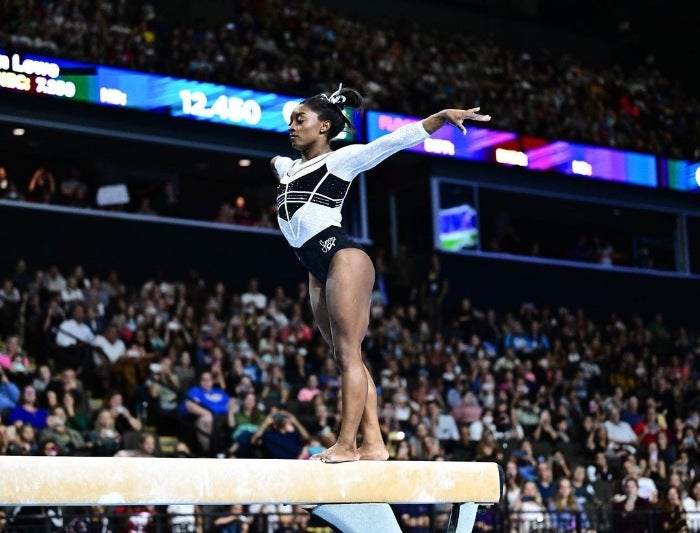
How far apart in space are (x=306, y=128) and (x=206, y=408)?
714 cm

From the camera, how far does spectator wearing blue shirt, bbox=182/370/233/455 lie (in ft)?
40.0

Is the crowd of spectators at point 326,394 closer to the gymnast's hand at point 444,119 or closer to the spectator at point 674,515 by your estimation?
the spectator at point 674,515

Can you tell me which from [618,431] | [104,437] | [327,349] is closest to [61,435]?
[104,437]

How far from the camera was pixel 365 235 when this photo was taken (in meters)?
18.9

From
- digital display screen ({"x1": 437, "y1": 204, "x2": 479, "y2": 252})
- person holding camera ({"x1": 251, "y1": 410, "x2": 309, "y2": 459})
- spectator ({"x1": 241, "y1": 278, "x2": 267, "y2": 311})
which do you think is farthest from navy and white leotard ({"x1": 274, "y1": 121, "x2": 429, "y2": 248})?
digital display screen ({"x1": 437, "y1": 204, "x2": 479, "y2": 252})

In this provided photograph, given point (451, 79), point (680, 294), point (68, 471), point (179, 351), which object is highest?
point (451, 79)

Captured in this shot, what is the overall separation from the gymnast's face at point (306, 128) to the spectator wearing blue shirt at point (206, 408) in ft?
22.7

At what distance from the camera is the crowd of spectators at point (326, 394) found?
462 inches

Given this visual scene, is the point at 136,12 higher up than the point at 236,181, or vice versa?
the point at 136,12

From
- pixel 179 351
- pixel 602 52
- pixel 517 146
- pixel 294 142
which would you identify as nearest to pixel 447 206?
pixel 517 146

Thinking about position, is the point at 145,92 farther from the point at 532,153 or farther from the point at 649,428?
the point at 649,428

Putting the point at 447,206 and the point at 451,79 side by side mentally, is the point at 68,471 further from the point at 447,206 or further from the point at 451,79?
the point at 451,79

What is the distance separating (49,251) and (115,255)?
978mm

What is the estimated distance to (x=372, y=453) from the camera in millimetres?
5613
